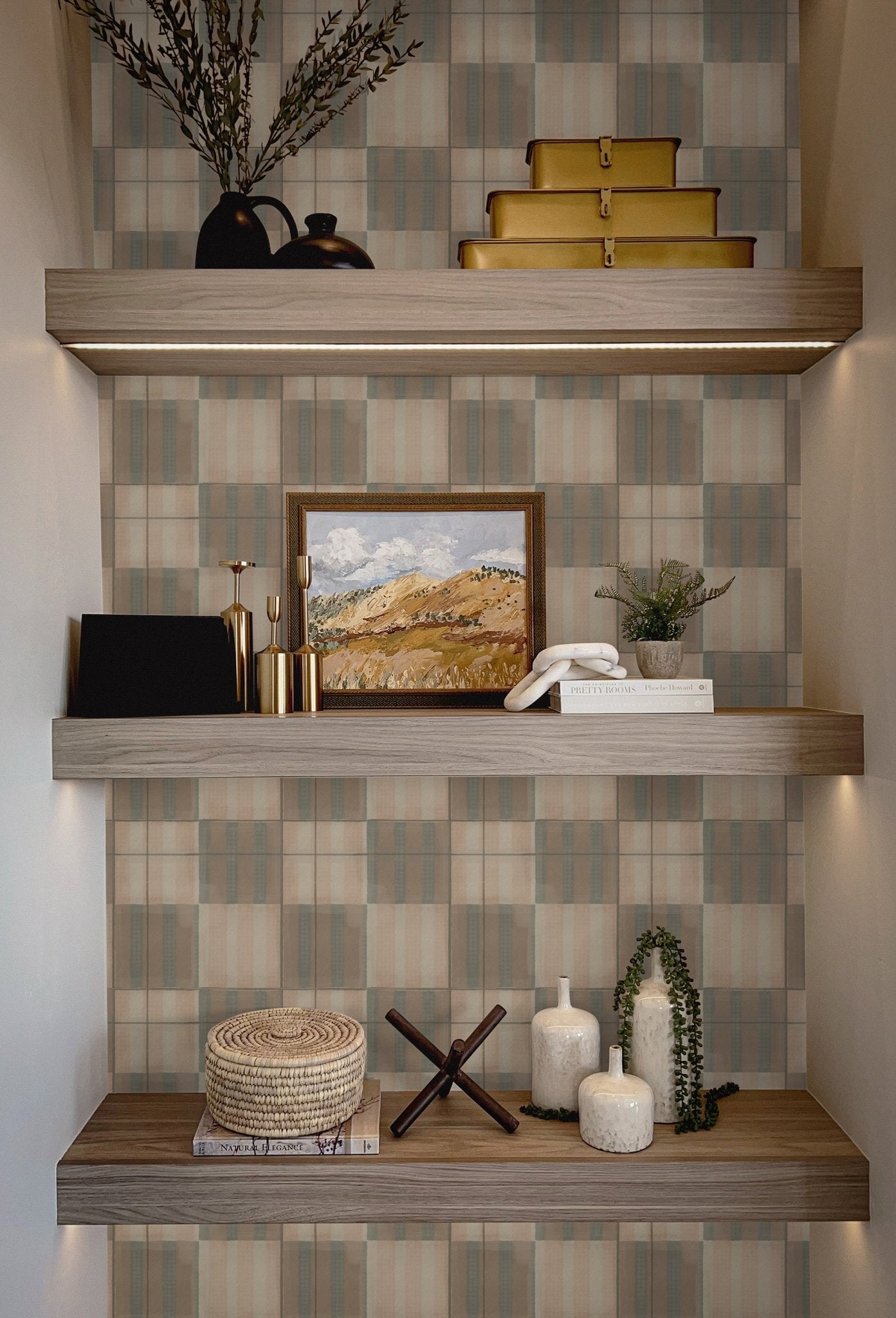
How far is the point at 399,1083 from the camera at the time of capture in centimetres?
176

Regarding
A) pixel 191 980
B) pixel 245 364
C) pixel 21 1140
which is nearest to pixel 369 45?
pixel 245 364

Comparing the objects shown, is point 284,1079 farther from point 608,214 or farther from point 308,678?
point 608,214

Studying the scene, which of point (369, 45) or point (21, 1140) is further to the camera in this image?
point (369, 45)

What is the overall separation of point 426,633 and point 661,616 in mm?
382

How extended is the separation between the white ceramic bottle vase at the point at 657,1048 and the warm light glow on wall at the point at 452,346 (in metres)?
0.96

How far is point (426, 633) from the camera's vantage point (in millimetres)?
1742

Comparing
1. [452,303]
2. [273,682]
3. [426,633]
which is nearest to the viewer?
[452,303]

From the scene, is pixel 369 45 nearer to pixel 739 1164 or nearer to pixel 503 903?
pixel 503 903

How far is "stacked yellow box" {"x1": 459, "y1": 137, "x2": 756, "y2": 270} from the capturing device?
4.92 ft

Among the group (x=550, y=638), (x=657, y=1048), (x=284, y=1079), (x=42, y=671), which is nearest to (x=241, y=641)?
(x=42, y=671)

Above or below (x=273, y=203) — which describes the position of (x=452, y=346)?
below

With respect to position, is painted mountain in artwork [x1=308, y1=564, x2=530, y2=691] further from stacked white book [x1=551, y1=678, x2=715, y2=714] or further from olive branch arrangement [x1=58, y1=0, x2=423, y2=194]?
olive branch arrangement [x1=58, y1=0, x2=423, y2=194]

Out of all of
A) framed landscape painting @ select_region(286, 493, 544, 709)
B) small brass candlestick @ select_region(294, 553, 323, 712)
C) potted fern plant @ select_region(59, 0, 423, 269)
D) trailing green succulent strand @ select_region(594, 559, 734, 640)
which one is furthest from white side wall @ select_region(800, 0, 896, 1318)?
small brass candlestick @ select_region(294, 553, 323, 712)

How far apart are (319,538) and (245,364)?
0.96 ft
